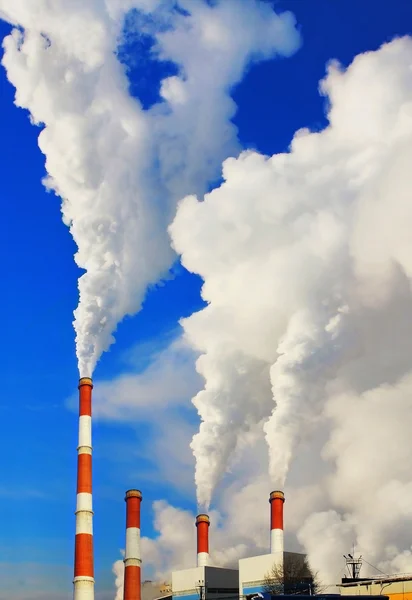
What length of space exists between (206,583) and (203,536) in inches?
193

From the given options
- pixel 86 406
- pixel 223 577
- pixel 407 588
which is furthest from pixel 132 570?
pixel 407 588

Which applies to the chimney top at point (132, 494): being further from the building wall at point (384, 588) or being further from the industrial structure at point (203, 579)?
the building wall at point (384, 588)

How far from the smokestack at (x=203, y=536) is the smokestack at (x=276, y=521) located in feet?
22.9

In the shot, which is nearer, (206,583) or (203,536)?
(206,583)

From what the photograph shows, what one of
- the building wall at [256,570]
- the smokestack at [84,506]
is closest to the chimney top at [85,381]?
the smokestack at [84,506]

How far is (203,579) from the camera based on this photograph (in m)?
54.2

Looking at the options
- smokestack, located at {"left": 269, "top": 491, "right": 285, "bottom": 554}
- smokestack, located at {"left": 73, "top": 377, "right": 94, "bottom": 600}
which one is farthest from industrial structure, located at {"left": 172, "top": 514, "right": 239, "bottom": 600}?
smokestack, located at {"left": 73, "top": 377, "right": 94, "bottom": 600}

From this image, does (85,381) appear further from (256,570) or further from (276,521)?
(256,570)

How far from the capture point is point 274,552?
50.9m

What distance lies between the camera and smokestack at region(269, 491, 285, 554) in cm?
5159

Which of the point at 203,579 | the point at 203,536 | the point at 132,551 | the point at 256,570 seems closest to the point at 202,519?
the point at 203,536

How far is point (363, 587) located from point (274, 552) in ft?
28.5

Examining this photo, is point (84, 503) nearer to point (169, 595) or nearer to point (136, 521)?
point (136, 521)

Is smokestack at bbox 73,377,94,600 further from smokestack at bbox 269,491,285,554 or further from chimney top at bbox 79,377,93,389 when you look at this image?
smokestack at bbox 269,491,285,554
